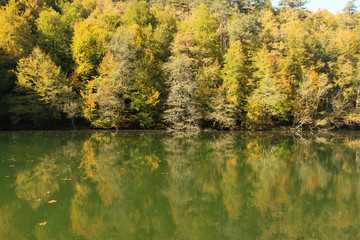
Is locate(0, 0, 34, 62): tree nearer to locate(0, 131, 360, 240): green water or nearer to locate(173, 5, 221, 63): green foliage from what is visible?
locate(173, 5, 221, 63): green foliage

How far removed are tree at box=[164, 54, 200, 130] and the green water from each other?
18015 millimetres

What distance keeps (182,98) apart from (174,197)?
25.9 m

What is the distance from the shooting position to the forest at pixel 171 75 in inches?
1339

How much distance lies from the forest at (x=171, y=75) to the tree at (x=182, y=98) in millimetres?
138

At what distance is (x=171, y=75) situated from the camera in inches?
1405

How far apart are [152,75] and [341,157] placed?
26.2 metres

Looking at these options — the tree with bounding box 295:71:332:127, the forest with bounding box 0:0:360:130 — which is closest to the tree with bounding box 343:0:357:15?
the forest with bounding box 0:0:360:130

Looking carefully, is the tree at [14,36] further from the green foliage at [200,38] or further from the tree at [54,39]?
the green foliage at [200,38]

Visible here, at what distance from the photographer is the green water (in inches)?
278

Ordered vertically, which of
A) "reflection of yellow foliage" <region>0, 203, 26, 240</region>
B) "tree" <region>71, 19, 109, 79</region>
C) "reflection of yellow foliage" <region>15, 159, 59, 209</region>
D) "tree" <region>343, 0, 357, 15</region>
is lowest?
"reflection of yellow foliage" <region>0, 203, 26, 240</region>

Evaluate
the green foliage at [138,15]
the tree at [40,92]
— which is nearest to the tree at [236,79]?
the green foliage at [138,15]

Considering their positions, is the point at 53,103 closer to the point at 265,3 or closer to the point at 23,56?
the point at 23,56

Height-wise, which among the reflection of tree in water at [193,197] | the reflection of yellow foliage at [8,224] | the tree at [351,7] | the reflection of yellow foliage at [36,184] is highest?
the tree at [351,7]

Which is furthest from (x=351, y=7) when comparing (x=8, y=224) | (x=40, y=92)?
(x=8, y=224)
